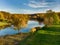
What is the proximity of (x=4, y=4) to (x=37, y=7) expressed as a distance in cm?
49

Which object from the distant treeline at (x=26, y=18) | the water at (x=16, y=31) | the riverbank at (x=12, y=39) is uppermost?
the distant treeline at (x=26, y=18)

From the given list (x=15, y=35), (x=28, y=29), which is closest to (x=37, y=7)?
(x=28, y=29)

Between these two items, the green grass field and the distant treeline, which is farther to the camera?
the distant treeline

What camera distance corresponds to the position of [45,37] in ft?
8.54

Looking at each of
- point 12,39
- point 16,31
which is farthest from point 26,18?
point 12,39

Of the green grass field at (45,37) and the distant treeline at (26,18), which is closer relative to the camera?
the green grass field at (45,37)

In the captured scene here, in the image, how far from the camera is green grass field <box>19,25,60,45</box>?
8.43ft

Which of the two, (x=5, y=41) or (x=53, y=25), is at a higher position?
(x=53, y=25)

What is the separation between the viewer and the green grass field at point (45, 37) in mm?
2568

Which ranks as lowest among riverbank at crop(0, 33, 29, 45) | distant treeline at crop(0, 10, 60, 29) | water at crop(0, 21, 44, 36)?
riverbank at crop(0, 33, 29, 45)

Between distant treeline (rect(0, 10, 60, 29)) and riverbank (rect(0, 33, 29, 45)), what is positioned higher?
distant treeline (rect(0, 10, 60, 29))

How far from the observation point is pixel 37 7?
8.94ft

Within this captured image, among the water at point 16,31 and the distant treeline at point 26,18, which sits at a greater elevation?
the distant treeline at point 26,18

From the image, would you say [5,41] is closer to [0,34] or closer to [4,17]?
[0,34]
